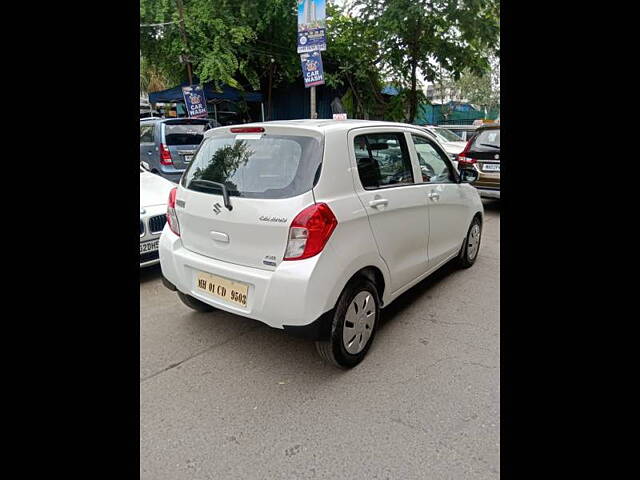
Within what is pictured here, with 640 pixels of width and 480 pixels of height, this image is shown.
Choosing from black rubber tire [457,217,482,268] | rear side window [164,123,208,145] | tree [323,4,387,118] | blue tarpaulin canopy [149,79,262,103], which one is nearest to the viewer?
black rubber tire [457,217,482,268]

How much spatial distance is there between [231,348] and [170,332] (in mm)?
588

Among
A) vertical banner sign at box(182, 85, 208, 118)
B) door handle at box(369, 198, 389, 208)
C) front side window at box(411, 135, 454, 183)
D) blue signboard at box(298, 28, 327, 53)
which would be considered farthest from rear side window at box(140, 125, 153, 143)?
door handle at box(369, 198, 389, 208)

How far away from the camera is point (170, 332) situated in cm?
340

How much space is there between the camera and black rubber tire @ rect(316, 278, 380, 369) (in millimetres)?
2654

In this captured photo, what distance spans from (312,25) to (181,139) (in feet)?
11.0

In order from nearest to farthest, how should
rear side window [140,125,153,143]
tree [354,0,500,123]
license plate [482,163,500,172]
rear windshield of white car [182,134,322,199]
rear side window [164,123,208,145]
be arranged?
rear windshield of white car [182,134,322,199]
license plate [482,163,500,172]
rear side window [164,123,208,145]
rear side window [140,125,153,143]
tree [354,0,500,123]

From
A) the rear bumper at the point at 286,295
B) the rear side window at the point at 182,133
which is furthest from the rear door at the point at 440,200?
the rear side window at the point at 182,133

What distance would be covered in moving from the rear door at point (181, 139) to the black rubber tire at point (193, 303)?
5.47 m

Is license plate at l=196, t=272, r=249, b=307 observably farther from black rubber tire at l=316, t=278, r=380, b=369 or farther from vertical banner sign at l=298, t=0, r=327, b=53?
vertical banner sign at l=298, t=0, r=327, b=53

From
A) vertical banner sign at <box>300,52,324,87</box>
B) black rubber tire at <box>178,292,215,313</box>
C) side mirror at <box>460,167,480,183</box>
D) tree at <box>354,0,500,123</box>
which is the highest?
tree at <box>354,0,500,123</box>

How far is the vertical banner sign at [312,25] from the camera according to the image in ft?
25.6

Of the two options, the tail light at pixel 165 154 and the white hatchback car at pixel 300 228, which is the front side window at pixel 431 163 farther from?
the tail light at pixel 165 154
